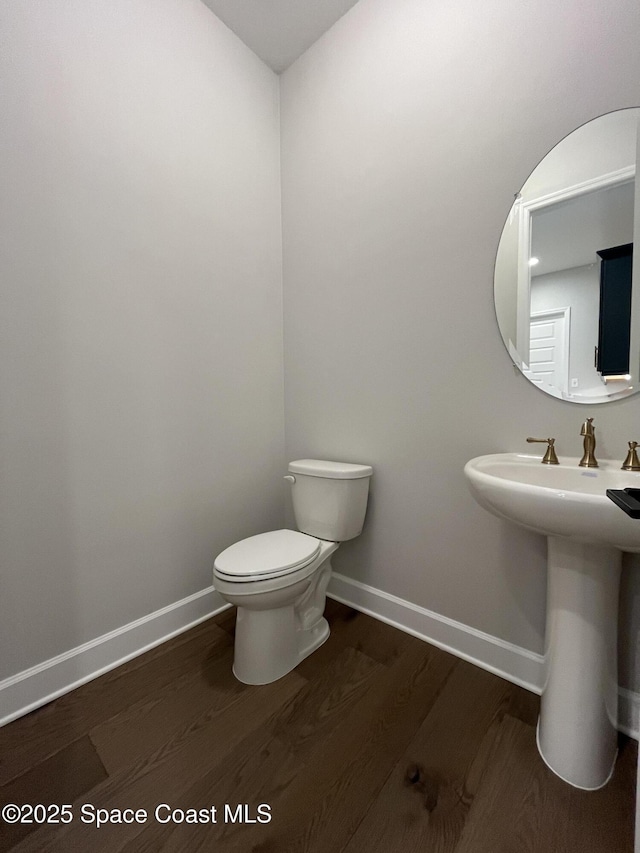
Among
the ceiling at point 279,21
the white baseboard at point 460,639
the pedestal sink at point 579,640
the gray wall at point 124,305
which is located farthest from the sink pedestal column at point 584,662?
the ceiling at point 279,21

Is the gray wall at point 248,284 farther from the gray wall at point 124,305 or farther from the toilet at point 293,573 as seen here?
the toilet at point 293,573

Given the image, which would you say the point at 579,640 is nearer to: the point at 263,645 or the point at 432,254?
the point at 263,645

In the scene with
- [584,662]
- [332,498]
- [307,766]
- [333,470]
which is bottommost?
[307,766]

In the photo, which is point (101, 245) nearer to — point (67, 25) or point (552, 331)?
point (67, 25)

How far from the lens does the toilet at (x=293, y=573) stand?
1.26 m

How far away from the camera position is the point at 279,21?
167cm

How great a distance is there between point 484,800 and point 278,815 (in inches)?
20.7

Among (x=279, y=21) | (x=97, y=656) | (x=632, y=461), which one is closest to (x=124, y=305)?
(x=97, y=656)

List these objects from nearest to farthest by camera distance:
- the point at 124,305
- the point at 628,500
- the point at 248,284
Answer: the point at 628,500 < the point at 124,305 < the point at 248,284

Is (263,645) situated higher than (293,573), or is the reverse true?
(293,573)

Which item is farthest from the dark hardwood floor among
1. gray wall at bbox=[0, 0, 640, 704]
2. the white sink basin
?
the white sink basin

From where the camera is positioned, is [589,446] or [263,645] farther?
[263,645]

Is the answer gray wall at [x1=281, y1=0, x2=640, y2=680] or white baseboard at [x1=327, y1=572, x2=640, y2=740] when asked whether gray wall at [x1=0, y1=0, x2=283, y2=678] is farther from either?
white baseboard at [x1=327, y1=572, x2=640, y2=740]

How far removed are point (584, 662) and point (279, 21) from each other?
2.71 meters
